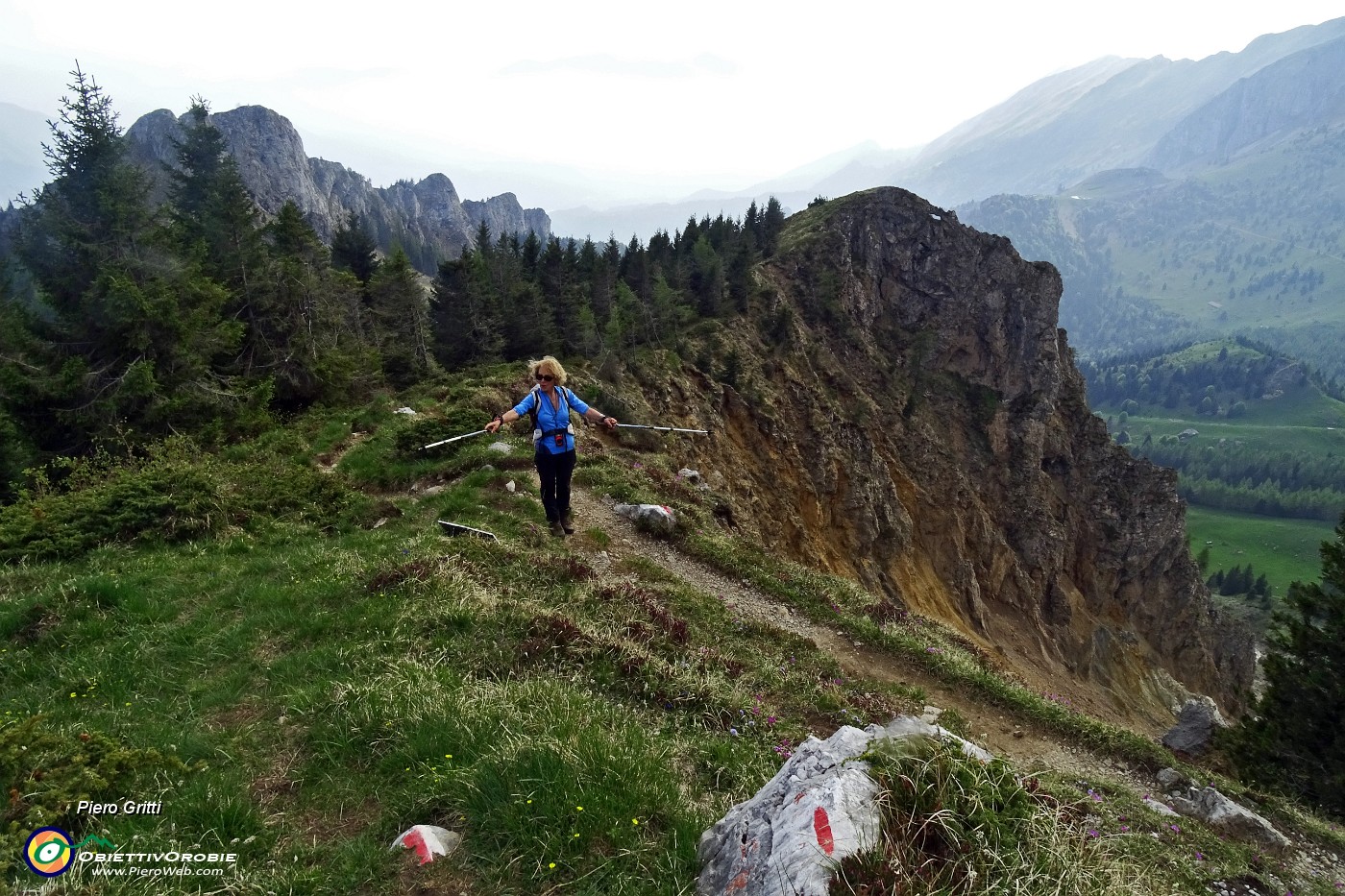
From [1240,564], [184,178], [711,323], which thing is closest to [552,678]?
[184,178]

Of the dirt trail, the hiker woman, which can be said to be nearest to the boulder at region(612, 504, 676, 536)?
the dirt trail

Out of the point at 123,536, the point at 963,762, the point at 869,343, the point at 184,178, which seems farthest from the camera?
the point at 869,343

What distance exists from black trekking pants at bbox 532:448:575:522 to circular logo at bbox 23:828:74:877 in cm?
860

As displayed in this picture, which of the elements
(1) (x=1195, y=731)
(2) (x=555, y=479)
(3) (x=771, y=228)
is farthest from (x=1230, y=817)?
(3) (x=771, y=228)

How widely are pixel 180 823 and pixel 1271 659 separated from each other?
2915 centimetres

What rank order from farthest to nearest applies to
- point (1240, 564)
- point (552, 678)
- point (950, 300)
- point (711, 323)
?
1. point (1240, 564)
2. point (950, 300)
3. point (711, 323)
4. point (552, 678)

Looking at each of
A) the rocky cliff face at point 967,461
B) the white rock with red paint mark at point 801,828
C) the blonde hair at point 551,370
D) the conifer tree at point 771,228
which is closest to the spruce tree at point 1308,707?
the white rock with red paint mark at point 801,828

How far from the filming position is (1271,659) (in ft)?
68.0

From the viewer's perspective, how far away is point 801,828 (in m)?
4.40

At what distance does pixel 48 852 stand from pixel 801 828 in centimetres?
570

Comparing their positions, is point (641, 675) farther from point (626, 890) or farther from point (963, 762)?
point (963, 762)

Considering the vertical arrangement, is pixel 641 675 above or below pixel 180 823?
below

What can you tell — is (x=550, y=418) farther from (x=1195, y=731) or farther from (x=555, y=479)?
(x=1195, y=731)

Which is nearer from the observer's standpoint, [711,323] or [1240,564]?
[711,323]
